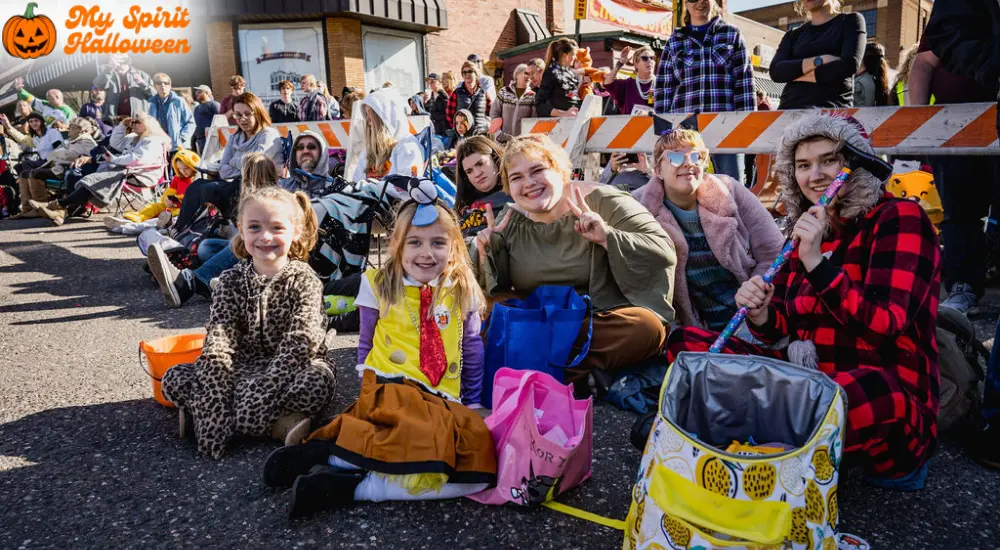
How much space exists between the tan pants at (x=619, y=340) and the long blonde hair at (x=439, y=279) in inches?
22.5

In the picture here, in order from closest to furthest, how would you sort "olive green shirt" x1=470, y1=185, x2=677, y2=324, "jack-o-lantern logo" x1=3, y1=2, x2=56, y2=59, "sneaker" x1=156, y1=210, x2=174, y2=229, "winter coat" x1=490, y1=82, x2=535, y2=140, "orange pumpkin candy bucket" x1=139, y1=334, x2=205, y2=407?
"orange pumpkin candy bucket" x1=139, y1=334, x2=205, y2=407, "olive green shirt" x1=470, y1=185, x2=677, y2=324, "sneaker" x1=156, y1=210, x2=174, y2=229, "winter coat" x1=490, y1=82, x2=535, y2=140, "jack-o-lantern logo" x1=3, y1=2, x2=56, y2=59

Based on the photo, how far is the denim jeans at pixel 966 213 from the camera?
4.21 metres

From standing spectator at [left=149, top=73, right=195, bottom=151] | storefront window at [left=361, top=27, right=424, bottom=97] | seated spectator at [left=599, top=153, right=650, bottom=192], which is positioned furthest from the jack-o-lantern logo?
seated spectator at [left=599, top=153, right=650, bottom=192]

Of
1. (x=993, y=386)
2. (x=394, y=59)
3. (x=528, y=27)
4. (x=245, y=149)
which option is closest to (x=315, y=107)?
(x=245, y=149)

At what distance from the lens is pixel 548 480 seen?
89.4 inches

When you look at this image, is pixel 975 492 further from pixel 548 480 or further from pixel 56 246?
pixel 56 246

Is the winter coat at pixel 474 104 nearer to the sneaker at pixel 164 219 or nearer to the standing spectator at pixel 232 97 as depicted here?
the standing spectator at pixel 232 97

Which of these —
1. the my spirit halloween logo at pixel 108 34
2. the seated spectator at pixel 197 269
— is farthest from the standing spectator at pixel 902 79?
the my spirit halloween logo at pixel 108 34

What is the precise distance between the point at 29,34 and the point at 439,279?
752 inches

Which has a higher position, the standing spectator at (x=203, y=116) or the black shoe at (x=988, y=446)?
the standing spectator at (x=203, y=116)

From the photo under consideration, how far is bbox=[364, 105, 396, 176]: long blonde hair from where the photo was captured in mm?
5754

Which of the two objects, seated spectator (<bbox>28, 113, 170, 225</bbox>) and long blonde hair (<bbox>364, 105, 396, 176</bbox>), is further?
seated spectator (<bbox>28, 113, 170, 225</bbox>)

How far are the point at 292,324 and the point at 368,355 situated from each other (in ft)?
1.35

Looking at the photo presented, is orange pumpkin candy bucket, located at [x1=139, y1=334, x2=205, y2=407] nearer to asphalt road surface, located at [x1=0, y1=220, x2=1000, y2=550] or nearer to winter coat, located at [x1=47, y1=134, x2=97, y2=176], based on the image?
asphalt road surface, located at [x1=0, y1=220, x2=1000, y2=550]
